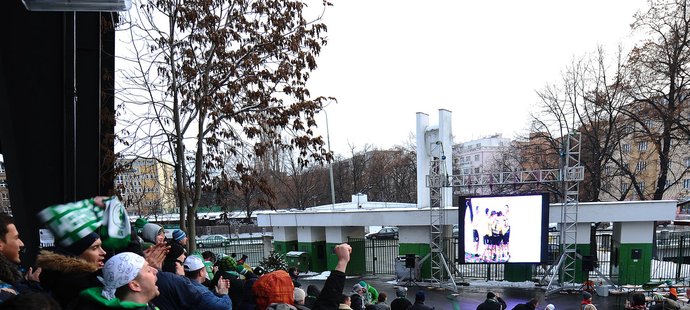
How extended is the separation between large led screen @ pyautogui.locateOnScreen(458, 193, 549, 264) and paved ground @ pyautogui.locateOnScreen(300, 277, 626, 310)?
131 centimetres

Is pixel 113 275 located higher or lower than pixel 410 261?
higher

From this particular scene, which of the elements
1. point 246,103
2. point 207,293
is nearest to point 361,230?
point 246,103

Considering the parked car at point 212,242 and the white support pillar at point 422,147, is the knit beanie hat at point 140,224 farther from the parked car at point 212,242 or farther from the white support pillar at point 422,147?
the parked car at point 212,242

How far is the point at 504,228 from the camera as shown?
1764cm

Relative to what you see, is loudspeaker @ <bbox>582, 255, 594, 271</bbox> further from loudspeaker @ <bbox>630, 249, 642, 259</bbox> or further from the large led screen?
loudspeaker @ <bbox>630, 249, 642, 259</bbox>

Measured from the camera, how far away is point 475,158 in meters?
107

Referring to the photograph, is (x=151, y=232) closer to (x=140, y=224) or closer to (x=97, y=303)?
(x=140, y=224)

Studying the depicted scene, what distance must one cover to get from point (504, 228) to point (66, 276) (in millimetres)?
16452

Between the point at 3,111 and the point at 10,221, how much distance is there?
12.9ft

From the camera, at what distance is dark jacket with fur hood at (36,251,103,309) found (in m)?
3.30

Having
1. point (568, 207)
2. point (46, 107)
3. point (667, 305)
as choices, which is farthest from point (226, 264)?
point (568, 207)

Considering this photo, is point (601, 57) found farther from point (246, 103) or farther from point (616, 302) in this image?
point (246, 103)

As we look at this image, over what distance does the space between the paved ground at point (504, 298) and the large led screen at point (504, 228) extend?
1.31 metres

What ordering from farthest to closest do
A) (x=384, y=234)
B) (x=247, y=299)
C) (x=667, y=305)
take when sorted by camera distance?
1. (x=384, y=234)
2. (x=667, y=305)
3. (x=247, y=299)
